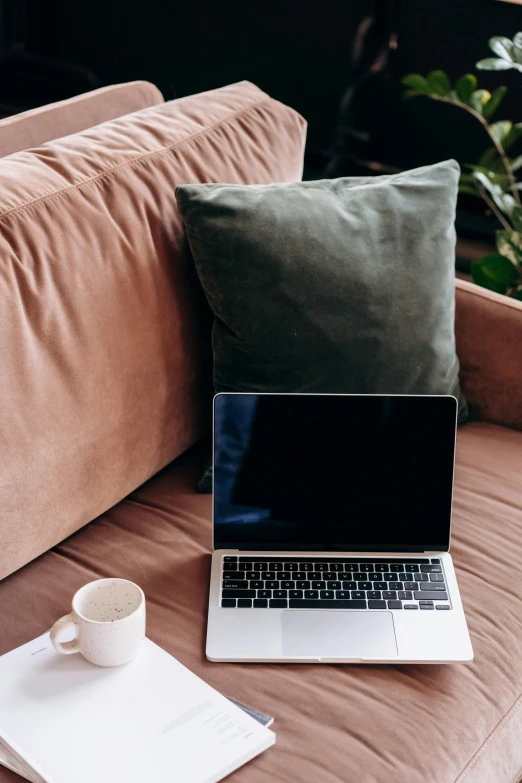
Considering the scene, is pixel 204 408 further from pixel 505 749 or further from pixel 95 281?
pixel 505 749

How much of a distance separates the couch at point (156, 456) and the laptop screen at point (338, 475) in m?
0.10

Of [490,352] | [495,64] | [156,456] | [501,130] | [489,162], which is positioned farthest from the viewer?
[489,162]

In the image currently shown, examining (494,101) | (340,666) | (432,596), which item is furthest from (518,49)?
(340,666)

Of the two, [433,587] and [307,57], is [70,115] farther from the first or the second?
[307,57]

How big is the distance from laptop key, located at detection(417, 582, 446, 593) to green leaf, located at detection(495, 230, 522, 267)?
0.91m

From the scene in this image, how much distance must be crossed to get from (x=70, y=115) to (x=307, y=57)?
3.75ft

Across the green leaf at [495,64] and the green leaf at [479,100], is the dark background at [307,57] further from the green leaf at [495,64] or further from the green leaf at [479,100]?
the green leaf at [495,64]

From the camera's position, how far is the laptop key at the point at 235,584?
1.07 meters

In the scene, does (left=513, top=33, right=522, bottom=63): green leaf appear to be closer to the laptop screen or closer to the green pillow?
the green pillow

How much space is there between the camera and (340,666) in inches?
39.0

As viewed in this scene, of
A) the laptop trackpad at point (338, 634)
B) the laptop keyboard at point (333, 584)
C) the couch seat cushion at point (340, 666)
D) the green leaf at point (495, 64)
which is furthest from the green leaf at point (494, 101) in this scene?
the laptop trackpad at point (338, 634)

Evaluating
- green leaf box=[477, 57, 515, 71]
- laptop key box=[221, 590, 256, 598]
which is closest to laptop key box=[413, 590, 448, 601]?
laptop key box=[221, 590, 256, 598]

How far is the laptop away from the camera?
1.08 m

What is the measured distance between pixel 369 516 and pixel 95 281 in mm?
484
